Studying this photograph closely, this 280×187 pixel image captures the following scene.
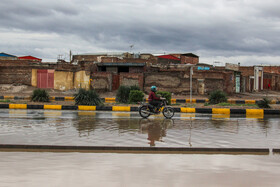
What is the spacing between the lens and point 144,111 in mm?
13414

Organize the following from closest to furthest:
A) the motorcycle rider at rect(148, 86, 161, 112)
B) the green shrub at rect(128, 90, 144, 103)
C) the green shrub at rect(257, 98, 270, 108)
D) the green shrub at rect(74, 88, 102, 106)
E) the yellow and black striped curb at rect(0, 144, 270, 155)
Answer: the yellow and black striped curb at rect(0, 144, 270, 155)
the motorcycle rider at rect(148, 86, 161, 112)
the green shrub at rect(74, 88, 102, 106)
the green shrub at rect(257, 98, 270, 108)
the green shrub at rect(128, 90, 144, 103)

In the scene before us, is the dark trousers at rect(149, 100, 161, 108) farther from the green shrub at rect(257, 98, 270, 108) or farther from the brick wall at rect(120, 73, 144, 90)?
the brick wall at rect(120, 73, 144, 90)

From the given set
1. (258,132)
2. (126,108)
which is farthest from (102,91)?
(258,132)

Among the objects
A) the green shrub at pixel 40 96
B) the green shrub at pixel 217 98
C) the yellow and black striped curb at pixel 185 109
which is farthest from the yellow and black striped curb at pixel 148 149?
the green shrub at pixel 217 98

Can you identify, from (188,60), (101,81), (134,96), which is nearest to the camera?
(134,96)

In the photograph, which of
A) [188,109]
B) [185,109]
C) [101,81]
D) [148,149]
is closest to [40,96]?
[185,109]

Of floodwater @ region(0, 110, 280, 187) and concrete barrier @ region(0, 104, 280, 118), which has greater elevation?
concrete barrier @ region(0, 104, 280, 118)

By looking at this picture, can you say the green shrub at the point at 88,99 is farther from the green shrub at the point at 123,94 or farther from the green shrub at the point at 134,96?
the green shrub at the point at 123,94

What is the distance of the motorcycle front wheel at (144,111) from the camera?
1340 centimetres

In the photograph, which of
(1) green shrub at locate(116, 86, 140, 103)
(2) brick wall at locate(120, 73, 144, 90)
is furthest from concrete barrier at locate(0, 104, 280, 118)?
(2) brick wall at locate(120, 73, 144, 90)

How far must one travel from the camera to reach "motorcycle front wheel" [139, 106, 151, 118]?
527 inches

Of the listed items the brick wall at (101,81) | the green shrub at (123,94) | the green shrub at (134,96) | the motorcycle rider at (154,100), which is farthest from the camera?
the brick wall at (101,81)

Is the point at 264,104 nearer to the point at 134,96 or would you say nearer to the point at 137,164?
the point at 134,96

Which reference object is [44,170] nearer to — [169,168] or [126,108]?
[169,168]
